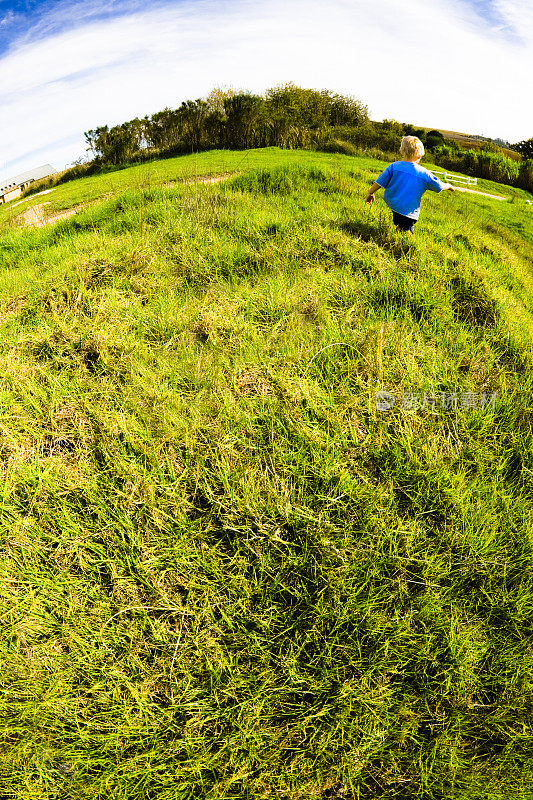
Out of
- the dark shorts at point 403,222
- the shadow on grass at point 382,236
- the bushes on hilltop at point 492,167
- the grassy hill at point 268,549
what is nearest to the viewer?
the grassy hill at point 268,549

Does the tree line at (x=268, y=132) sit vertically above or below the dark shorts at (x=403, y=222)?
above

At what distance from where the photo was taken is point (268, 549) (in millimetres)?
2035

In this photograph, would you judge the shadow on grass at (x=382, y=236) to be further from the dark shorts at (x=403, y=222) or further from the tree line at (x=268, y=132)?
the tree line at (x=268, y=132)

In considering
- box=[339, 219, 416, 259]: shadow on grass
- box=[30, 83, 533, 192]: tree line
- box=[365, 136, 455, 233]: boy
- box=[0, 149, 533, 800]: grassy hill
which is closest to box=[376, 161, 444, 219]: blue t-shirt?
box=[365, 136, 455, 233]: boy

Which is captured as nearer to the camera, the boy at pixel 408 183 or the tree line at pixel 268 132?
the boy at pixel 408 183

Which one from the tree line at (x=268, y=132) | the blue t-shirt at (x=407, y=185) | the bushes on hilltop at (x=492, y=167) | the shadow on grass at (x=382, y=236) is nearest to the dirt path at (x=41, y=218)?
the shadow on grass at (x=382, y=236)

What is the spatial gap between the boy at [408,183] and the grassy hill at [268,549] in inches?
65.0

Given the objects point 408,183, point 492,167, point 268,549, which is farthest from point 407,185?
point 492,167

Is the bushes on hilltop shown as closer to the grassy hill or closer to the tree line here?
the tree line

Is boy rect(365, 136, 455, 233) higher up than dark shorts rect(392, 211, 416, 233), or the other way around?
boy rect(365, 136, 455, 233)

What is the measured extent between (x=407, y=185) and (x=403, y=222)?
0.40 meters

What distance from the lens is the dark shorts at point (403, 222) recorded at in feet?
15.6

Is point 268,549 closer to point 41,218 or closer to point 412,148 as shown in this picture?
point 412,148

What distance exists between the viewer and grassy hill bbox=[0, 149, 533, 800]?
1.66 meters
